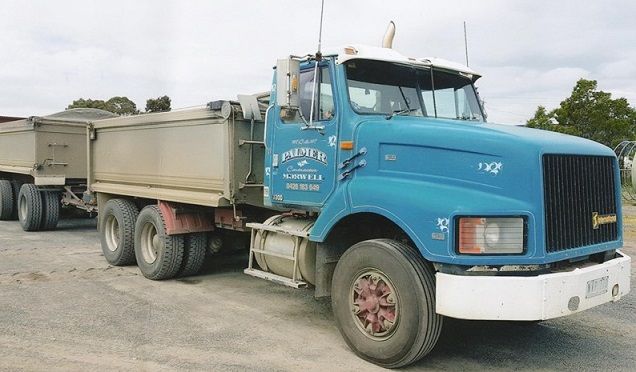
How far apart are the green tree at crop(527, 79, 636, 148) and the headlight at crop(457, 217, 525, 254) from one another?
24.4m

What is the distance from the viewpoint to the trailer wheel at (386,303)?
4.45m

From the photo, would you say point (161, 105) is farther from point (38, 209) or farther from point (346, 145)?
point (346, 145)

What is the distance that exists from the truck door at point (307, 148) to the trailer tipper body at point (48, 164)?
25.4 ft

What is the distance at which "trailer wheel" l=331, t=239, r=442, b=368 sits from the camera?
14.6ft

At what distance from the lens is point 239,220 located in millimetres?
7000

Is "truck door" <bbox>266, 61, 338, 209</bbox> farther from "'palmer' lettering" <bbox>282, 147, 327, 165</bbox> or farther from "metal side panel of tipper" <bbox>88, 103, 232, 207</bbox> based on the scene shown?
"metal side panel of tipper" <bbox>88, 103, 232, 207</bbox>

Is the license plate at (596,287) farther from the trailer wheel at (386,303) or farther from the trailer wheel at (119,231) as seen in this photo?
the trailer wheel at (119,231)

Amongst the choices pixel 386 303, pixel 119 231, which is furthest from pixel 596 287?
pixel 119 231

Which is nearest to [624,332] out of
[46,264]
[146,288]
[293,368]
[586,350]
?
[586,350]

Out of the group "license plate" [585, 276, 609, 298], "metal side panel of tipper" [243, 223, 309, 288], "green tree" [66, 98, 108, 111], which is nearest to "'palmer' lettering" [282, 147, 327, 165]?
"metal side panel of tipper" [243, 223, 309, 288]

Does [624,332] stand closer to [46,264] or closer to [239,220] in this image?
[239,220]

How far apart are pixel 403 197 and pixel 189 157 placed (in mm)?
3550

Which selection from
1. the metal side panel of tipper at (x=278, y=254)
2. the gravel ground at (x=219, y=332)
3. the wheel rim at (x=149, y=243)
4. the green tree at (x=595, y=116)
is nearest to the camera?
the gravel ground at (x=219, y=332)

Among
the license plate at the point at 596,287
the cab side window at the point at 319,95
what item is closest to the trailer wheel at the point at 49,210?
the cab side window at the point at 319,95
